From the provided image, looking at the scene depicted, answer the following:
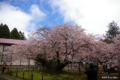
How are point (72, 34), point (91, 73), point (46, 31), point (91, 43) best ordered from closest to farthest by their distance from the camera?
point (91, 73) → point (91, 43) → point (72, 34) → point (46, 31)

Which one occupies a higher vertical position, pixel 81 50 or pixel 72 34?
pixel 72 34

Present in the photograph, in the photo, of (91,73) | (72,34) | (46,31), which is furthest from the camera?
(46,31)

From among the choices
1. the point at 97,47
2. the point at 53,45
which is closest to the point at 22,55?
the point at 53,45

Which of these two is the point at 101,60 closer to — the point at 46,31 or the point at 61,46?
the point at 61,46

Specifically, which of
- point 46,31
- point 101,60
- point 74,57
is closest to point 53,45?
point 46,31

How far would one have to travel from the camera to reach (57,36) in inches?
505

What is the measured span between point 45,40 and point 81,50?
5.48 metres

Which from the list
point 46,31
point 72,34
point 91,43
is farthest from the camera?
point 46,31

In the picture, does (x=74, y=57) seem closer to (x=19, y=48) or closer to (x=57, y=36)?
(x=57, y=36)

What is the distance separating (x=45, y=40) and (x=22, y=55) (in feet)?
13.8

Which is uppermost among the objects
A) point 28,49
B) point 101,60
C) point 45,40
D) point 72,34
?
point 72,34

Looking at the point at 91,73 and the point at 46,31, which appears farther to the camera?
the point at 46,31

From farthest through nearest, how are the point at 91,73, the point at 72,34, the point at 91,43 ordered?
the point at 72,34 → the point at 91,43 → the point at 91,73

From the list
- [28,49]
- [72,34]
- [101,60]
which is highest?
[72,34]
